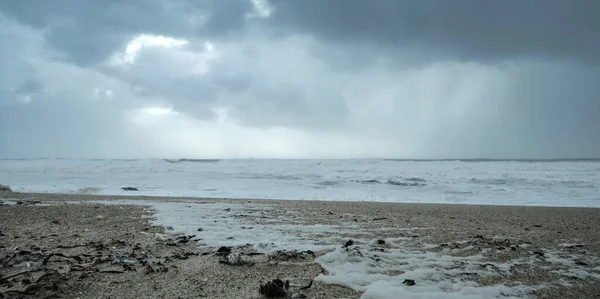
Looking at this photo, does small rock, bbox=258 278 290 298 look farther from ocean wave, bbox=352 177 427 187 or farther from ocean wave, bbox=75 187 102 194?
ocean wave, bbox=352 177 427 187

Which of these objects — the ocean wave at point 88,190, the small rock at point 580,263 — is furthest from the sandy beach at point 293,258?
the ocean wave at point 88,190

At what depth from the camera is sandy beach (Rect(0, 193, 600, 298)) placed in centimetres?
360

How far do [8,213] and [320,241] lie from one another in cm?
733

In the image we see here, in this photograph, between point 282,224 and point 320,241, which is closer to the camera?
point 320,241

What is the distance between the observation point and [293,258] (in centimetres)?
464

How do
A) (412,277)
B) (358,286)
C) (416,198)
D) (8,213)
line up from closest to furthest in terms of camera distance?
(358,286)
(412,277)
(8,213)
(416,198)

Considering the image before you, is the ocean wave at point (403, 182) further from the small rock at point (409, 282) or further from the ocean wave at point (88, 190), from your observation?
the small rock at point (409, 282)

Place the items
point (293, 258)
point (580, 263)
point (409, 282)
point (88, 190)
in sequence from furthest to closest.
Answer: point (88, 190)
point (580, 263)
point (293, 258)
point (409, 282)

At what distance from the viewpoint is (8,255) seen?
14.2 feet

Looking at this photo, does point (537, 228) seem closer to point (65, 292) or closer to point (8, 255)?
point (65, 292)

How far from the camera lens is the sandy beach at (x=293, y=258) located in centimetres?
360

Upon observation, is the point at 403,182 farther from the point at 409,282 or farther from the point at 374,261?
the point at 409,282

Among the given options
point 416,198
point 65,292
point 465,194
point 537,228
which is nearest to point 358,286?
point 65,292

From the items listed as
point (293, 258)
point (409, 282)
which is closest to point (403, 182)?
point (293, 258)
